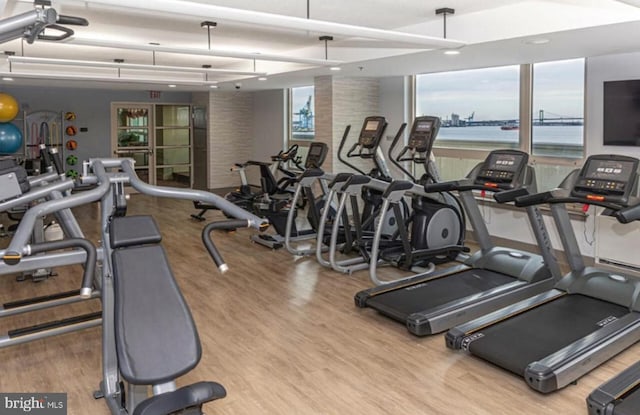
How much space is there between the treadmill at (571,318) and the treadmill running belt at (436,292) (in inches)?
17.9

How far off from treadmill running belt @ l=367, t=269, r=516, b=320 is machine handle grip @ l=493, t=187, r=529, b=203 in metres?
0.77

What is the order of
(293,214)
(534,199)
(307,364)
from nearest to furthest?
(307,364), (534,199), (293,214)

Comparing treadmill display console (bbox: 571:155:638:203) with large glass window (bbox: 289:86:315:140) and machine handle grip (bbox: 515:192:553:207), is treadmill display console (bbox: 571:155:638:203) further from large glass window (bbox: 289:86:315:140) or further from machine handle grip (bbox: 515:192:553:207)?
large glass window (bbox: 289:86:315:140)

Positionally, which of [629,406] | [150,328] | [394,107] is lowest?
[629,406]

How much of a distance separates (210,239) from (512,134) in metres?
5.06

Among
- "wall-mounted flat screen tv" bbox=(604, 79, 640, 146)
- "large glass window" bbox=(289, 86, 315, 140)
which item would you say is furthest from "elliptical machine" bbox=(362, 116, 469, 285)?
"large glass window" bbox=(289, 86, 315, 140)

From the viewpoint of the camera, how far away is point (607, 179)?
352cm

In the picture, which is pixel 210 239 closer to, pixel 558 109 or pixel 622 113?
pixel 622 113

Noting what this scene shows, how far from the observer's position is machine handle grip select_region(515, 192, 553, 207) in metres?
3.75

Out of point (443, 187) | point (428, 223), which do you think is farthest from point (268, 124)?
point (443, 187)

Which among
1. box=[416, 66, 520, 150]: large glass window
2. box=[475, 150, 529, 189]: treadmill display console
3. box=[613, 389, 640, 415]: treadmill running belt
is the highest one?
box=[416, 66, 520, 150]: large glass window

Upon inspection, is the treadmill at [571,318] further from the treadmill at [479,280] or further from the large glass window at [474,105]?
the large glass window at [474,105]
